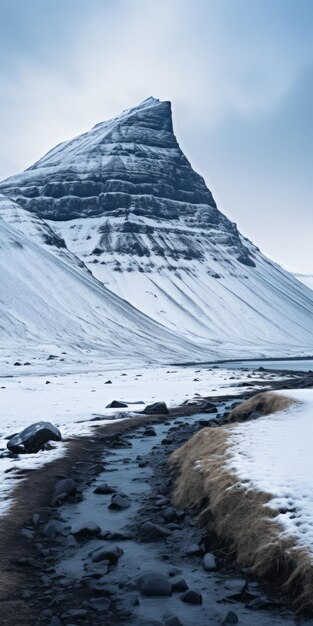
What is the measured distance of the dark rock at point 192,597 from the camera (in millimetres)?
10703

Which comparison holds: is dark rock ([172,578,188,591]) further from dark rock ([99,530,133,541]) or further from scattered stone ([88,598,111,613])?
dark rock ([99,530,133,541])

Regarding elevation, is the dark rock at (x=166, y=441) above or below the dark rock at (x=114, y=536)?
below

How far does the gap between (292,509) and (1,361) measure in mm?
102560

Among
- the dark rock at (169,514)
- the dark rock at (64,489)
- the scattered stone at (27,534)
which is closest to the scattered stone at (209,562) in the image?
the dark rock at (169,514)

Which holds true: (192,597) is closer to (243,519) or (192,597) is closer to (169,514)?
(243,519)

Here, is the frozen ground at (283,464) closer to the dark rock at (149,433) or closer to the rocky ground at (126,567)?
the rocky ground at (126,567)

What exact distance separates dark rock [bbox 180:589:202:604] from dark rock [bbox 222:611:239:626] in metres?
0.89

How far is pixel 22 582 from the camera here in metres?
11.4

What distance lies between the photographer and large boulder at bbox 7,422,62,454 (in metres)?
24.3

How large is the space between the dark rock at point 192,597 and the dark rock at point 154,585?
0.43 m

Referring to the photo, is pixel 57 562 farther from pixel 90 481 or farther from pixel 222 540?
pixel 90 481

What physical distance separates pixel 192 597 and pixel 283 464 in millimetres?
5508

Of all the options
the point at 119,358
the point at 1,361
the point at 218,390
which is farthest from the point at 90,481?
the point at 119,358

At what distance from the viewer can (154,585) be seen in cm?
1120
